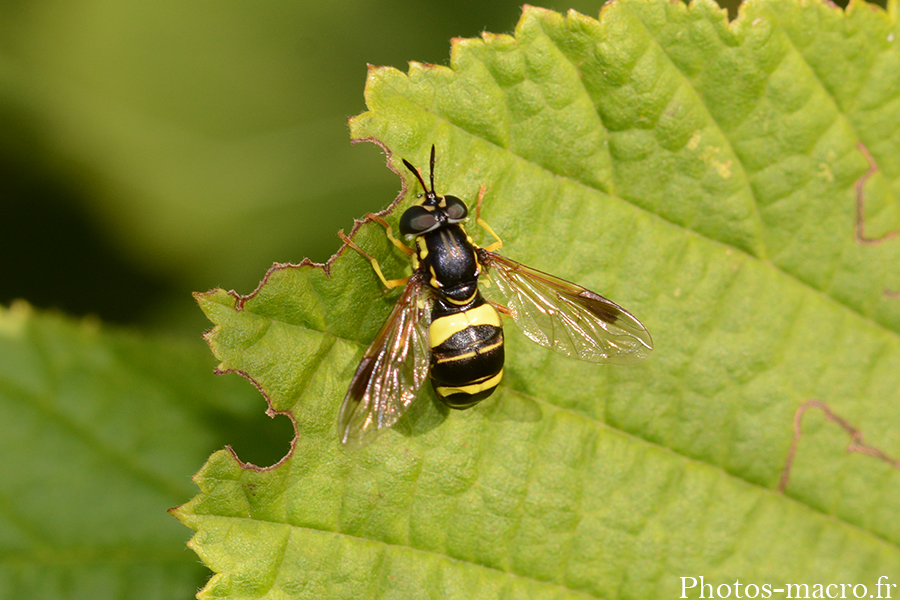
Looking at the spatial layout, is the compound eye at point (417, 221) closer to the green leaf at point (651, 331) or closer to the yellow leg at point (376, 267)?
the green leaf at point (651, 331)

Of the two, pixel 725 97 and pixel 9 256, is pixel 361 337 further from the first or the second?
pixel 9 256

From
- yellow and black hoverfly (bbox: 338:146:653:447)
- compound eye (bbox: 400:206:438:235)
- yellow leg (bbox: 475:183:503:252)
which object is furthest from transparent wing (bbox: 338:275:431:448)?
Answer: yellow leg (bbox: 475:183:503:252)

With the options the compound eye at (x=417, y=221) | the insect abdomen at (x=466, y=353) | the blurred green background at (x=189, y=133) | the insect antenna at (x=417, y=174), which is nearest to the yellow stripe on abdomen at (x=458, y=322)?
the insect abdomen at (x=466, y=353)

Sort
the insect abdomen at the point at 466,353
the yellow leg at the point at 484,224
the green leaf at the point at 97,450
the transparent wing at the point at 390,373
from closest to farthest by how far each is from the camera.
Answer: the transparent wing at the point at 390,373
the insect abdomen at the point at 466,353
the yellow leg at the point at 484,224
the green leaf at the point at 97,450

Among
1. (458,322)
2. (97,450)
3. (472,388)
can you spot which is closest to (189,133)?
(97,450)

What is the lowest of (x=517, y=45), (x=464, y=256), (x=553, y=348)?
(x=553, y=348)

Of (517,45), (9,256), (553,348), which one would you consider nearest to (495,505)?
(553,348)

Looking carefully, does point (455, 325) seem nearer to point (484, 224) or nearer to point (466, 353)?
point (466, 353)

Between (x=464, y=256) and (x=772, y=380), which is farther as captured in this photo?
(x=772, y=380)
